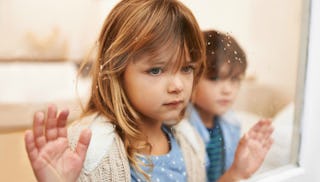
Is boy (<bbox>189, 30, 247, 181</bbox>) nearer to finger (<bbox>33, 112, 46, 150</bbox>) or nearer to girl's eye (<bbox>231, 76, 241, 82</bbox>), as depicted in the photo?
girl's eye (<bbox>231, 76, 241, 82</bbox>)

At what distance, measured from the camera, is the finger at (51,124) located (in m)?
0.69

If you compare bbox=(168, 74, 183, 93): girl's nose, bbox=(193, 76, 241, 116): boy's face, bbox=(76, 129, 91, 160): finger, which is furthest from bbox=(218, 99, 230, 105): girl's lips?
bbox=(76, 129, 91, 160): finger

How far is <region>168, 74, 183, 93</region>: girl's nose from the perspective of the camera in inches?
31.3

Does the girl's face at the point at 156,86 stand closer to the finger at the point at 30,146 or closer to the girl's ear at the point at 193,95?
the girl's ear at the point at 193,95

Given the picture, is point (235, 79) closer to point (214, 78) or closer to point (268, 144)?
point (214, 78)

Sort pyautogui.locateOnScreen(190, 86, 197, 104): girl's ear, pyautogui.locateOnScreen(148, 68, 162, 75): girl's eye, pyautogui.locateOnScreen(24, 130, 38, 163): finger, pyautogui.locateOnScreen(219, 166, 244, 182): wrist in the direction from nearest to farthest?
pyautogui.locateOnScreen(24, 130, 38, 163): finger, pyautogui.locateOnScreen(148, 68, 162, 75): girl's eye, pyautogui.locateOnScreen(190, 86, 197, 104): girl's ear, pyautogui.locateOnScreen(219, 166, 244, 182): wrist

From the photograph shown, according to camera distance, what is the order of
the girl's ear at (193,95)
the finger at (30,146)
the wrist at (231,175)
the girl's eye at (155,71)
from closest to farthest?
the finger at (30,146) < the girl's eye at (155,71) < the girl's ear at (193,95) < the wrist at (231,175)

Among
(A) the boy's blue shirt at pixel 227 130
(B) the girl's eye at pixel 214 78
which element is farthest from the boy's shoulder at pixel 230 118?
(B) the girl's eye at pixel 214 78

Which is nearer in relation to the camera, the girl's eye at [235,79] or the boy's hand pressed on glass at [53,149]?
the boy's hand pressed on glass at [53,149]

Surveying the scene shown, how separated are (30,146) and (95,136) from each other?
0.12 meters

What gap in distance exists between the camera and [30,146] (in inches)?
26.4

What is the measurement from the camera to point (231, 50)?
913 millimetres

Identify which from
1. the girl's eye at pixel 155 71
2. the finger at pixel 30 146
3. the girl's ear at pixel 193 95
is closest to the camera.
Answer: the finger at pixel 30 146

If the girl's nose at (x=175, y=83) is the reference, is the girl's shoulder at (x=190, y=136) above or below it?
below
